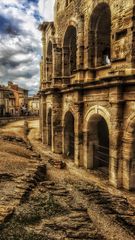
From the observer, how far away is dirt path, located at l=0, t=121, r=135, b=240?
269 inches

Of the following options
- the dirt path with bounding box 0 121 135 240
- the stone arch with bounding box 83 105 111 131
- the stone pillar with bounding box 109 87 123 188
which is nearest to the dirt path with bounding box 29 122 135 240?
the dirt path with bounding box 0 121 135 240

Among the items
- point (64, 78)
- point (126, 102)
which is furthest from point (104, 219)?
point (64, 78)

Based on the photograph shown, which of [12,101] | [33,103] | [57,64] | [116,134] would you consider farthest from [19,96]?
[116,134]

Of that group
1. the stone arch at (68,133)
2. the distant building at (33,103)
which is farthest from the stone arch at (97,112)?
the distant building at (33,103)

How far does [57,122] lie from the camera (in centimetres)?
1942

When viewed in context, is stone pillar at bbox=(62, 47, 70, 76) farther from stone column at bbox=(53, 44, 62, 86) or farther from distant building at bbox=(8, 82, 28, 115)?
distant building at bbox=(8, 82, 28, 115)

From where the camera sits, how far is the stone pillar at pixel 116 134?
37.6 ft

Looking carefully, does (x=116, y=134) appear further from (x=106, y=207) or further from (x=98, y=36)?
(x=98, y=36)

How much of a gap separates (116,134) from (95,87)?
323 centimetres

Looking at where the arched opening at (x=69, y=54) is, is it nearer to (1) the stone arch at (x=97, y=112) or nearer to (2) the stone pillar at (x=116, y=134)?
(1) the stone arch at (x=97, y=112)

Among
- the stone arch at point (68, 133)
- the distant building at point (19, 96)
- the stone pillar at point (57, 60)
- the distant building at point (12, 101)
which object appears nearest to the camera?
the stone arch at point (68, 133)

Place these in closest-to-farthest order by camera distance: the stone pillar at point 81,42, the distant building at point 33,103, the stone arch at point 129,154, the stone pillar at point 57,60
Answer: the stone arch at point 129,154 < the stone pillar at point 81,42 < the stone pillar at point 57,60 < the distant building at point 33,103

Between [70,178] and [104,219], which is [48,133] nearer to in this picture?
[70,178]

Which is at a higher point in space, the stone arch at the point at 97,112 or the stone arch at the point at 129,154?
the stone arch at the point at 97,112
